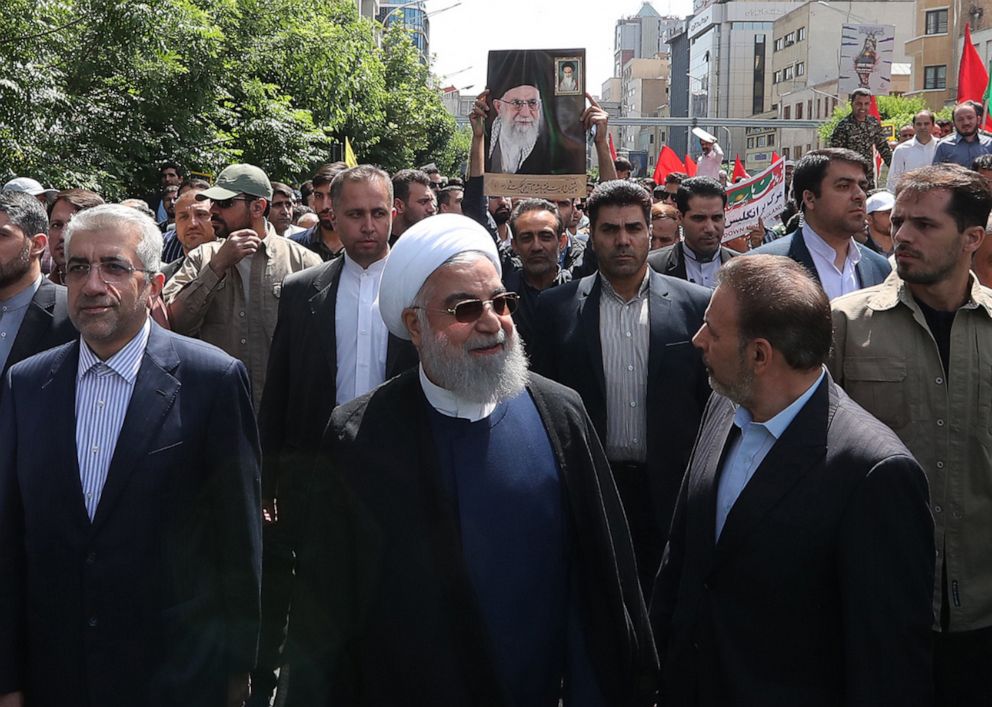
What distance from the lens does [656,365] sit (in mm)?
5094

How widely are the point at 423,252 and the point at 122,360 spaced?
107 cm

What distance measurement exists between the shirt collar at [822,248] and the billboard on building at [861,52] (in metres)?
57.5

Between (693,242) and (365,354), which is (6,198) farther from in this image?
(693,242)

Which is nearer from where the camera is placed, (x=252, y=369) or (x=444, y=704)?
(x=444, y=704)

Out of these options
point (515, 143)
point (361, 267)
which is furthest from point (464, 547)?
point (515, 143)

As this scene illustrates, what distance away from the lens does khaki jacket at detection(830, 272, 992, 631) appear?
12.7 feet

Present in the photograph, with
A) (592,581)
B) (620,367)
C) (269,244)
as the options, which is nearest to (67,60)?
(269,244)

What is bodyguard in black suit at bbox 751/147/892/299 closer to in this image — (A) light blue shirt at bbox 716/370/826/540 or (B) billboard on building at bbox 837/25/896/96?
(A) light blue shirt at bbox 716/370/826/540

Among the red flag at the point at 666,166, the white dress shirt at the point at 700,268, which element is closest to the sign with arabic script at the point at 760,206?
the white dress shirt at the point at 700,268

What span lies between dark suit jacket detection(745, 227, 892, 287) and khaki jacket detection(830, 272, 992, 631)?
1.29m

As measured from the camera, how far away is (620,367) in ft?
17.0

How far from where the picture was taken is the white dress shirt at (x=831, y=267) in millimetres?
5367

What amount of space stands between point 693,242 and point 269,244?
8.64 feet

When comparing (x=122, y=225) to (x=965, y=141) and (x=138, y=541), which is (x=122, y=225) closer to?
(x=138, y=541)
